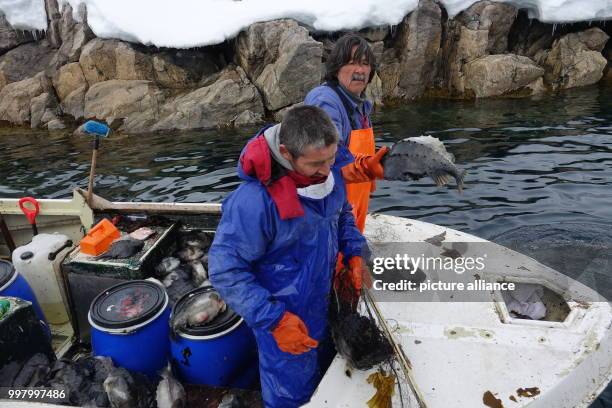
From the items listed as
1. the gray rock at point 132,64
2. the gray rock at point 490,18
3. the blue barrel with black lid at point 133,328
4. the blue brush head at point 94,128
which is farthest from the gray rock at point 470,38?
the blue barrel with black lid at point 133,328

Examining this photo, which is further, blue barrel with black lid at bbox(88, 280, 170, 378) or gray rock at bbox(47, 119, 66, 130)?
gray rock at bbox(47, 119, 66, 130)

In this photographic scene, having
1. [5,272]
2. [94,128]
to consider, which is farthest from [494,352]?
[94,128]

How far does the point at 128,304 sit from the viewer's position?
326cm

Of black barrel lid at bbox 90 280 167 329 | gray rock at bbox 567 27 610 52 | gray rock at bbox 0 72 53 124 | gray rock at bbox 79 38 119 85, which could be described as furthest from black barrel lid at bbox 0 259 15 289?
gray rock at bbox 567 27 610 52

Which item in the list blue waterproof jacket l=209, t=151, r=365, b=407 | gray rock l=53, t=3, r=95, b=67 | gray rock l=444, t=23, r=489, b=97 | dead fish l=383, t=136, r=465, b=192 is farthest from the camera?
gray rock l=53, t=3, r=95, b=67

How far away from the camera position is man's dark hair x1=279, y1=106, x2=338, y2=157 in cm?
215

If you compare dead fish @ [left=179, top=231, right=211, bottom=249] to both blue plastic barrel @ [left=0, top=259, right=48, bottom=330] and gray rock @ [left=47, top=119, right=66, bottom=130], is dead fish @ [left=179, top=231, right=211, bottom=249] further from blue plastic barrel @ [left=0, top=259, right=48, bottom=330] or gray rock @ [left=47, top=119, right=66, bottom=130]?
gray rock @ [left=47, top=119, right=66, bottom=130]

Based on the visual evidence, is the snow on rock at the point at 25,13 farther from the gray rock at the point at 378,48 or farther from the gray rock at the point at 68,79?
the gray rock at the point at 378,48

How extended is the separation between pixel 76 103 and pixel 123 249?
1314 centimetres

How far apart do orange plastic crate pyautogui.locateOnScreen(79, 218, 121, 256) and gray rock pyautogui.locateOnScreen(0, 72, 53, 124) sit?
547 inches

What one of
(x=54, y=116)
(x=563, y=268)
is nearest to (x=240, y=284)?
(x=563, y=268)

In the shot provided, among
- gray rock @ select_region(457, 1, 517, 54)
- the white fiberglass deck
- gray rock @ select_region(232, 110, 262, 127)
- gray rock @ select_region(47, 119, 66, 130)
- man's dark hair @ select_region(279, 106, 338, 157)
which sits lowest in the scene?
gray rock @ select_region(47, 119, 66, 130)

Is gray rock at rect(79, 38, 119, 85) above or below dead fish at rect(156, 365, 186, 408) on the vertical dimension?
above

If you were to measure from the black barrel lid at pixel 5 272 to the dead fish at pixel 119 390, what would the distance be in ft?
4.33
